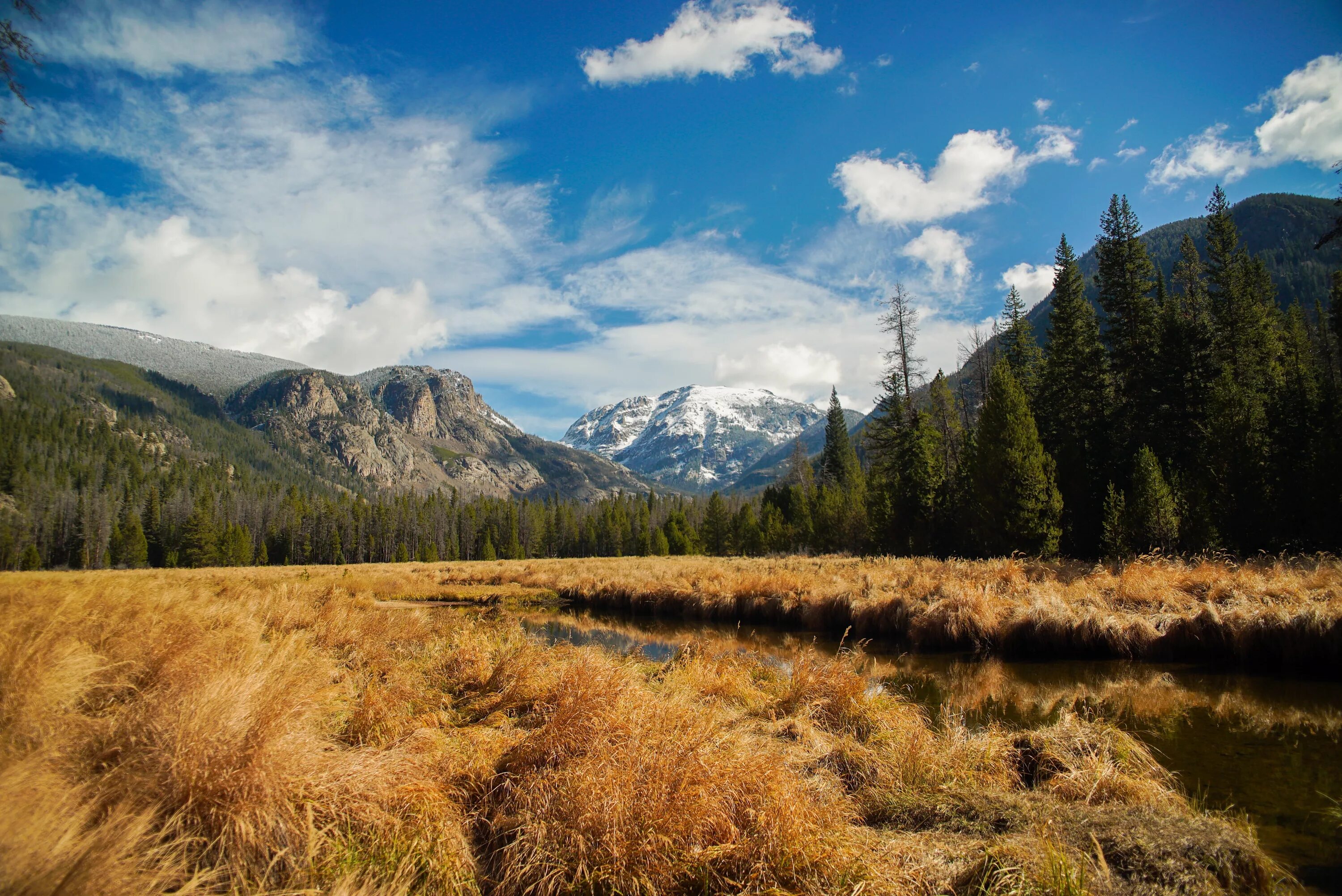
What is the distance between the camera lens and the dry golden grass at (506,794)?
315cm

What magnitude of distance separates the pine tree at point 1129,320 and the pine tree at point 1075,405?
94cm

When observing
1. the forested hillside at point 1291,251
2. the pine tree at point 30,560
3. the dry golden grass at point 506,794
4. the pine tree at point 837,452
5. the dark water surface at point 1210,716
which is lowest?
the pine tree at point 30,560

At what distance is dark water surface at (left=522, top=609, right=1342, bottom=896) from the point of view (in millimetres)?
5070

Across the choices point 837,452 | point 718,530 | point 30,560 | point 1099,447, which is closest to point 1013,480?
point 1099,447

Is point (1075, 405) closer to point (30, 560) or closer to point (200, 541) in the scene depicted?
Answer: point (200, 541)

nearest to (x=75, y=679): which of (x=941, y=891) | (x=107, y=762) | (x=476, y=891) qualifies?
(x=107, y=762)

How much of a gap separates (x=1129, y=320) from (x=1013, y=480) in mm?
14733

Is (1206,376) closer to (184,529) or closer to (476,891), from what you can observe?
(476,891)

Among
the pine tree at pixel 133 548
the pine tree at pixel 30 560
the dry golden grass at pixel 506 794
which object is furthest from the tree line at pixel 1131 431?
the pine tree at pixel 30 560

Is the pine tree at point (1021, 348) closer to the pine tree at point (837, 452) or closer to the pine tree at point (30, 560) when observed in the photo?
the pine tree at point (837, 452)

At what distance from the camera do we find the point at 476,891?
3.59 metres

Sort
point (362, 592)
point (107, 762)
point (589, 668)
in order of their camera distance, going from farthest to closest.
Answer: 1. point (362, 592)
2. point (589, 668)
3. point (107, 762)

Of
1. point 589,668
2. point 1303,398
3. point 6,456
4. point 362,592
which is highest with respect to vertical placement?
point 6,456

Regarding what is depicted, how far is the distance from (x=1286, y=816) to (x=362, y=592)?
85.8 ft
